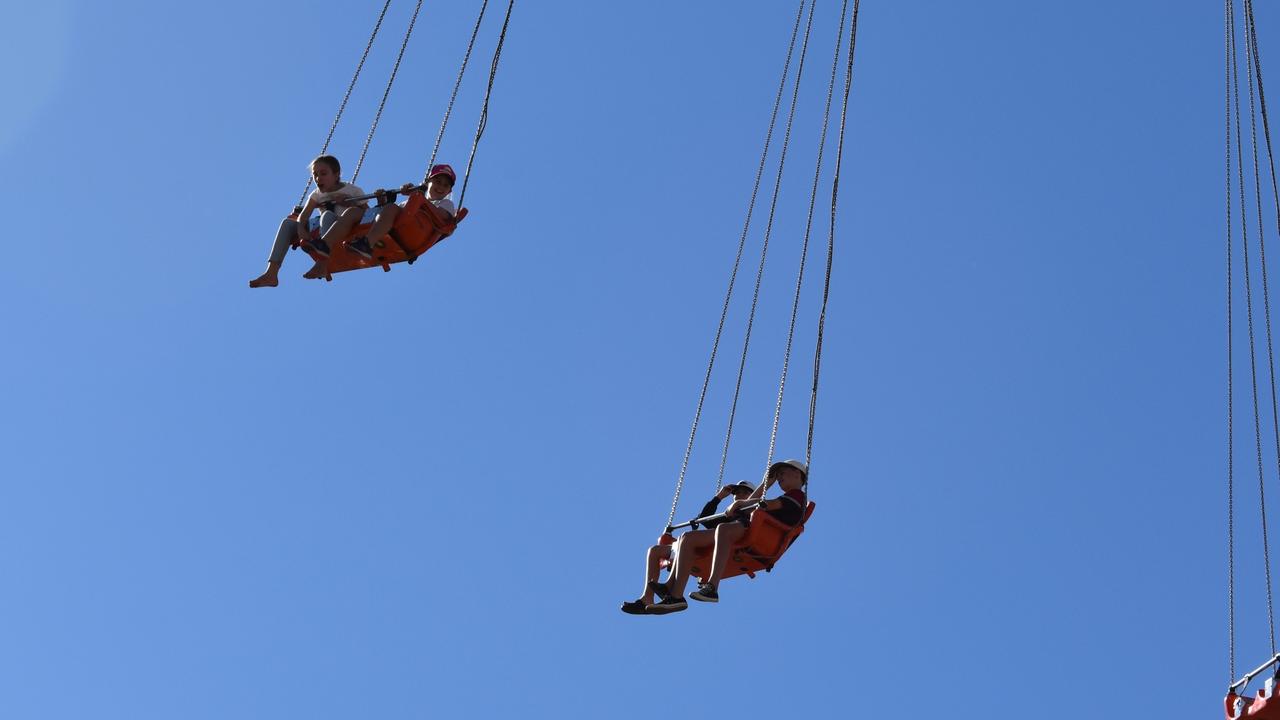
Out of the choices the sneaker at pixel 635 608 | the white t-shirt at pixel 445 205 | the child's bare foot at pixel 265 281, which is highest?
the white t-shirt at pixel 445 205

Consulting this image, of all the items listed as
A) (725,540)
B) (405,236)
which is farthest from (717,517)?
(405,236)

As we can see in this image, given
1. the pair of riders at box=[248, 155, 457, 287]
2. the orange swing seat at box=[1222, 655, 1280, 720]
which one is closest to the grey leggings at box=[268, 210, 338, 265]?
the pair of riders at box=[248, 155, 457, 287]

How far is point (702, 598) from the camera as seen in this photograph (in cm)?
1374

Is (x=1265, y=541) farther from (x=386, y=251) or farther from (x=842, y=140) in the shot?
(x=386, y=251)

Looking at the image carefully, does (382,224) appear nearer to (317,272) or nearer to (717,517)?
(317,272)

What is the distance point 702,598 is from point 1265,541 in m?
4.89

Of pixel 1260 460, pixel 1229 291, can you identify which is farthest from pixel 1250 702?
pixel 1229 291

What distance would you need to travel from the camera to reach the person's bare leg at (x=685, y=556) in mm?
13875

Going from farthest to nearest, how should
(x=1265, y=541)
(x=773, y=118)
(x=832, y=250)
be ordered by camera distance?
(x=773, y=118), (x=1265, y=541), (x=832, y=250)

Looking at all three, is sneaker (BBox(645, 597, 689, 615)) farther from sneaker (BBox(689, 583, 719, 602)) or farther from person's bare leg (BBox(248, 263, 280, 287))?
person's bare leg (BBox(248, 263, 280, 287))

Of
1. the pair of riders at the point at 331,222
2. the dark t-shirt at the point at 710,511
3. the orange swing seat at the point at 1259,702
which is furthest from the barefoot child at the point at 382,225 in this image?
the orange swing seat at the point at 1259,702

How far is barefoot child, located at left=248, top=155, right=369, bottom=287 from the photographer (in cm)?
1473

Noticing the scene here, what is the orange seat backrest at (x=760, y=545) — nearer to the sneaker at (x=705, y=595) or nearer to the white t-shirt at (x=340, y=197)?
the sneaker at (x=705, y=595)

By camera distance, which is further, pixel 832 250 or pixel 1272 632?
pixel 1272 632
